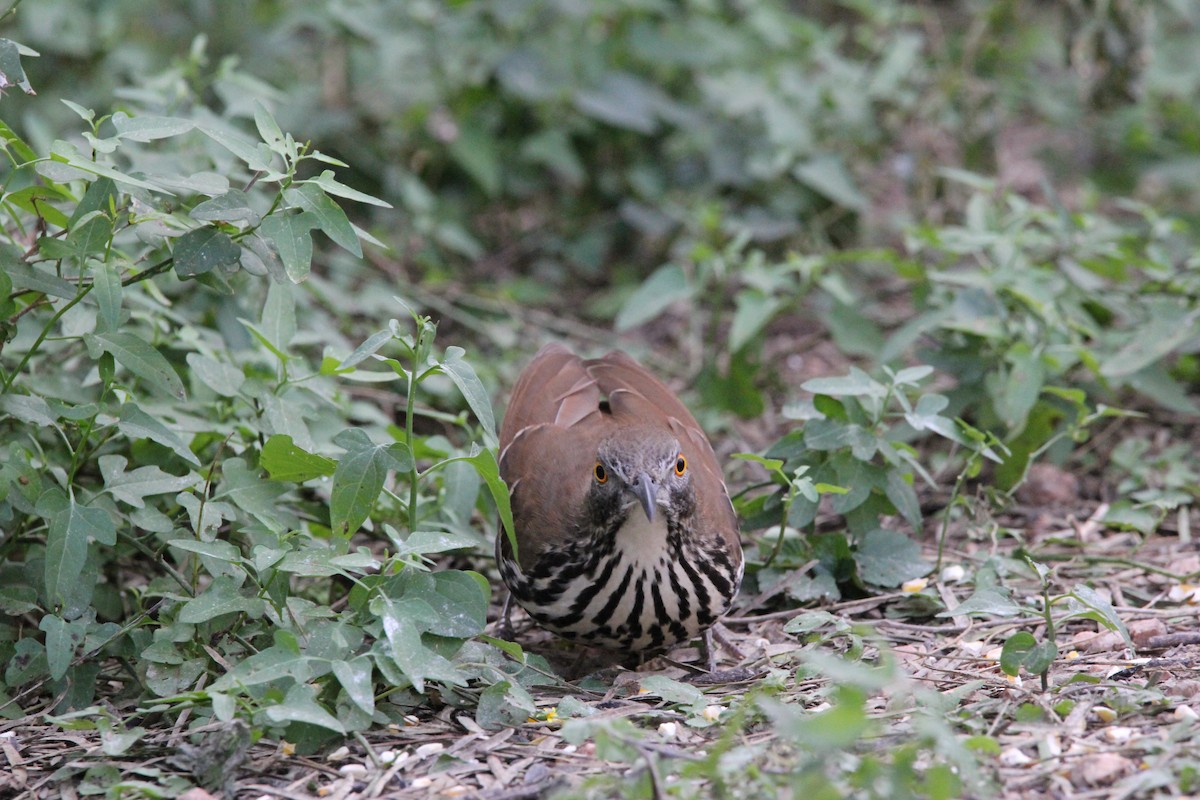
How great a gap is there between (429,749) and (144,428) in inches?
46.0

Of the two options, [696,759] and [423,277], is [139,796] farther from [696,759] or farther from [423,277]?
[423,277]

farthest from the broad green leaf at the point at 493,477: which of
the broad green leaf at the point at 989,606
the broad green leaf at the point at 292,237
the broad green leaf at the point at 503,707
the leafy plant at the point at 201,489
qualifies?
the broad green leaf at the point at 989,606

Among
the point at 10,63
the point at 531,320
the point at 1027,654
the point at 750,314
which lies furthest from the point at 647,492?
the point at 531,320

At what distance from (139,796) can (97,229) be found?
1.44 metres

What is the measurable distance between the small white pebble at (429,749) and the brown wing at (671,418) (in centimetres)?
105

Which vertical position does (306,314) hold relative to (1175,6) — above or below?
below

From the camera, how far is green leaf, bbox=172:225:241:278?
3.65 metres

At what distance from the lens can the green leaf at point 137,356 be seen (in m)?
3.72

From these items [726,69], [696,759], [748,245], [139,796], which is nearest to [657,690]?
[696,759]

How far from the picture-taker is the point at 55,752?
11.7 feet

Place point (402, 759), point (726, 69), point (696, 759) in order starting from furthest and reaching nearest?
point (726, 69) < point (402, 759) < point (696, 759)

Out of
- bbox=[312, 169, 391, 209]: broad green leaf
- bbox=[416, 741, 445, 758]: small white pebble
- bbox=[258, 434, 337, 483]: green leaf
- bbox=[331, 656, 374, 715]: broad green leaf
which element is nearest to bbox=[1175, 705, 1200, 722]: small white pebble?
bbox=[416, 741, 445, 758]: small white pebble

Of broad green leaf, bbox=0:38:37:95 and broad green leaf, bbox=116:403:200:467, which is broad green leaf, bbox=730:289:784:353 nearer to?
broad green leaf, bbox=116:403:200:467

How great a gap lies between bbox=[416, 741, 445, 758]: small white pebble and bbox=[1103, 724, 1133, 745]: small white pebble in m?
1.65
